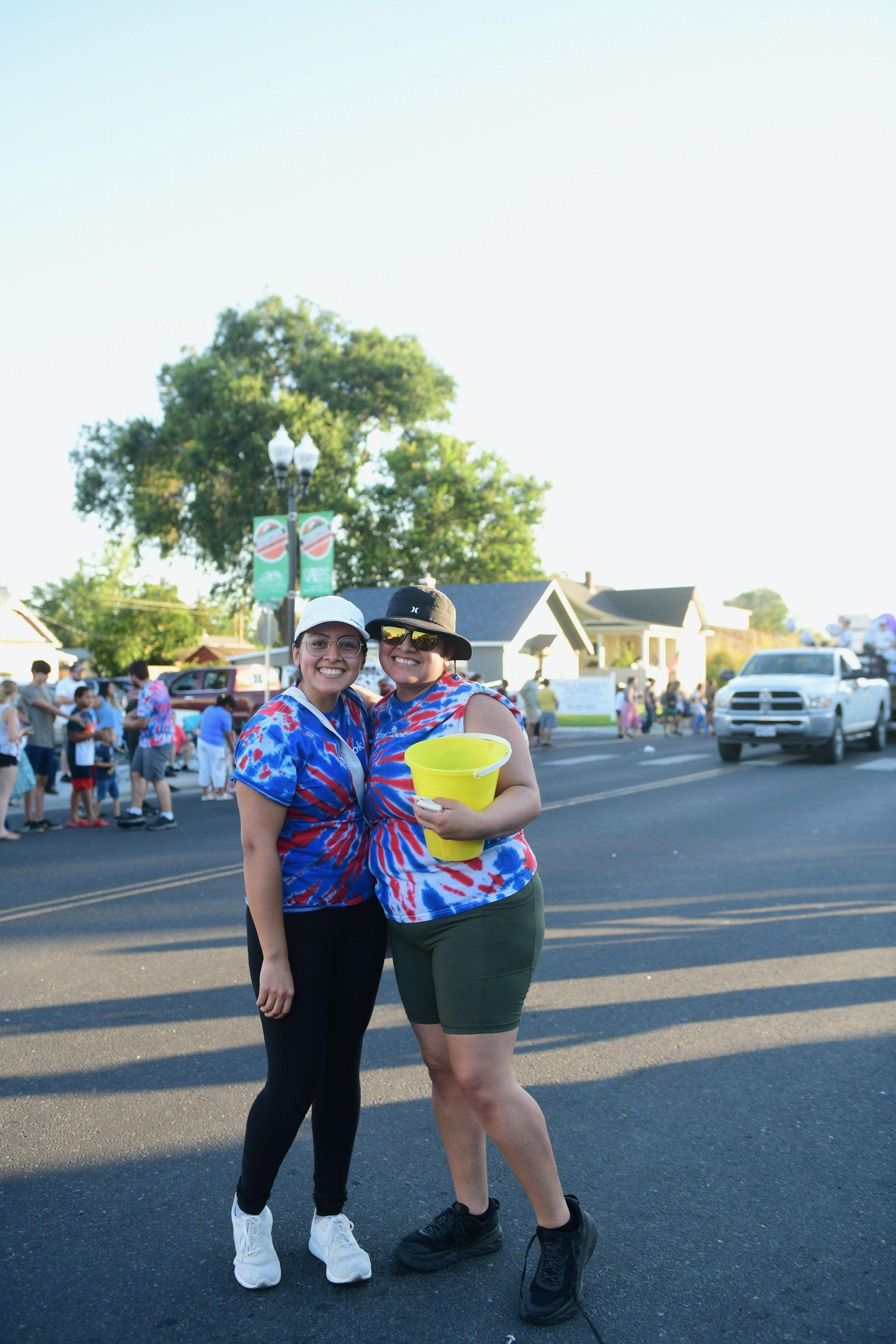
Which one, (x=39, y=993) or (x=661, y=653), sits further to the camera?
(x=661, y=653)

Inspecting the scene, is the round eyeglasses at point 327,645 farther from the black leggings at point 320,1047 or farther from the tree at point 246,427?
the tree at point 246,427

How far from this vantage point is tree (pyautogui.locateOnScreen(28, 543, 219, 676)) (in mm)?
57562

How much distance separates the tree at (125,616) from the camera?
189 feet

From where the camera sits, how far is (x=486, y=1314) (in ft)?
9.15

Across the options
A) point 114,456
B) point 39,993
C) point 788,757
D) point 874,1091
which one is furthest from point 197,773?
point 114,456

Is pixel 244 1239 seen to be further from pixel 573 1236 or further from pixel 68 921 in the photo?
pixel 68 921

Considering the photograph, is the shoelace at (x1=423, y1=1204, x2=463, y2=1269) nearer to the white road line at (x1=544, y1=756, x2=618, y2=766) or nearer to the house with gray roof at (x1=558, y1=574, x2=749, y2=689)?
the white road line at (x1=544, y1=756, x2=618, y2=766)

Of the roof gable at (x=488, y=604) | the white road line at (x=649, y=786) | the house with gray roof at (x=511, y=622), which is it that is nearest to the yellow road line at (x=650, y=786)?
the white road line at (x=649, y=786)

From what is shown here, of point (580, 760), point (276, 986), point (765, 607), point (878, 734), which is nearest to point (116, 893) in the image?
point (276, 986)

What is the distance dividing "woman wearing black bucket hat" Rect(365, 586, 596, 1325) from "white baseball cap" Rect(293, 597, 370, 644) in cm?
6

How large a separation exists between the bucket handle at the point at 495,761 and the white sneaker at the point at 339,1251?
138 cm

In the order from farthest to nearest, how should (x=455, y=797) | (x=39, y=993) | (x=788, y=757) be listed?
(x=788, y=757) → (x=39, y=993) → (x=455, y=797)

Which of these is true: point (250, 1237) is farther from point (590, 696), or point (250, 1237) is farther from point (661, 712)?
point (661, 712)

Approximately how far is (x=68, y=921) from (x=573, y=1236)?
549 cm
